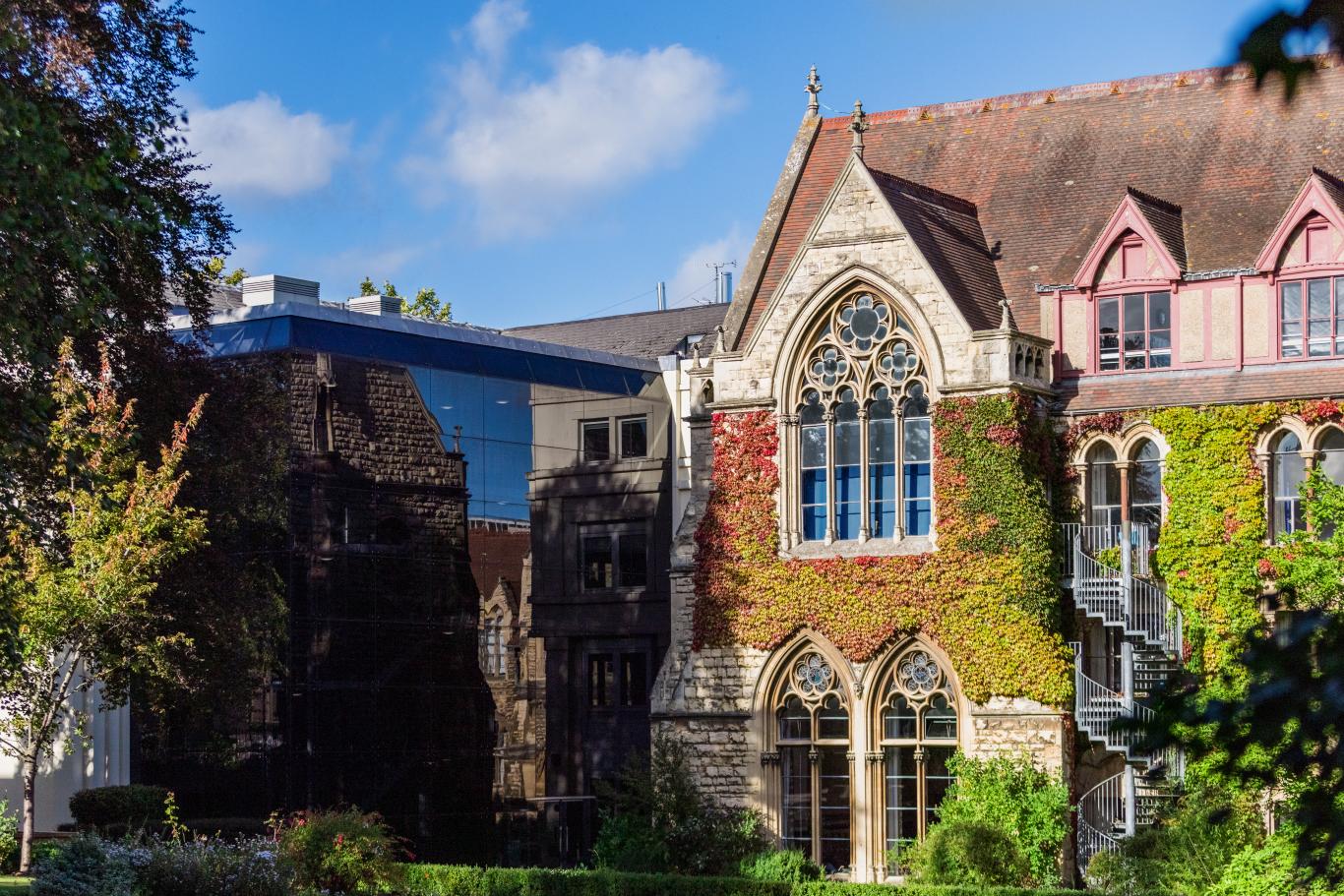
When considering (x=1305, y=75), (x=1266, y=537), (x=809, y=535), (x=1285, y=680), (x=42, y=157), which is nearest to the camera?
(x=1305, y=75)

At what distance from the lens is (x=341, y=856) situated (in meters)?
28.3

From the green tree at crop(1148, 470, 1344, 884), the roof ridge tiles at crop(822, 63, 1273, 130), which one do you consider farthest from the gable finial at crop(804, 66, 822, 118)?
the green tree at crop(1148, 470, 1344, 884)

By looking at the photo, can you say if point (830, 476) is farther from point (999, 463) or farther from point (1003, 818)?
point (1003, 818)

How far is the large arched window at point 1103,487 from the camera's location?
30.1m

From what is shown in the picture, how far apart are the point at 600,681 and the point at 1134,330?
12884 millimetres

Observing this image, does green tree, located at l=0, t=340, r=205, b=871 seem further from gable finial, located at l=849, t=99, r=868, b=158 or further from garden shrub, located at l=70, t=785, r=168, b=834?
gable finial, located at l=849, t=99, r=868, b=158

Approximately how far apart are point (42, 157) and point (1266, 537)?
739 inches

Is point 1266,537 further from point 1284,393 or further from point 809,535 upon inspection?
point 809,535

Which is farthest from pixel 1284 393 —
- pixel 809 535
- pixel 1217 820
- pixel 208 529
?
pixel 1217 820

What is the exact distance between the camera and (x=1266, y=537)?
2866 cm

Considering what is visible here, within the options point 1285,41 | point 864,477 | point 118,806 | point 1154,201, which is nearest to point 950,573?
point 864,477

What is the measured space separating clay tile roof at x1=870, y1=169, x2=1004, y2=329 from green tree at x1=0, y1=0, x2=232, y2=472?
10.5m

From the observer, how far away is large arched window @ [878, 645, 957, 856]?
1180 inches

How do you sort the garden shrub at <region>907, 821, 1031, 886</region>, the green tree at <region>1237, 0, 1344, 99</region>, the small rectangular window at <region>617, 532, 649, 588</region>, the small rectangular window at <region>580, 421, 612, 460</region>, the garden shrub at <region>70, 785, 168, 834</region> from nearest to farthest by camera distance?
the green tree at <region>1237, 0, 1344, 99</region> → the garden shrub at <region>907, 821, 1031, 886</region> → the garden shrub at <region>70, 785, 168, 834</region> → the small rectangular window at <region>617, 532, 649, 588</region> → the small rectangular window at <region>580, 421, 612, 460</region>
